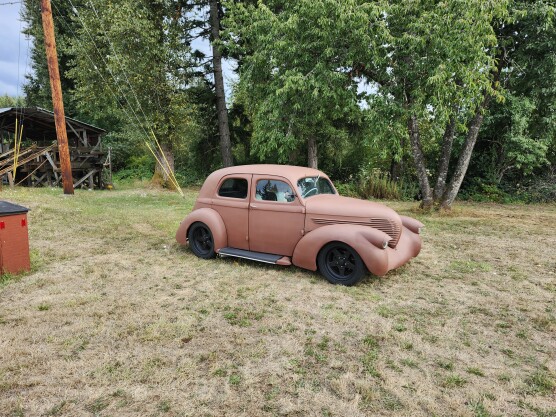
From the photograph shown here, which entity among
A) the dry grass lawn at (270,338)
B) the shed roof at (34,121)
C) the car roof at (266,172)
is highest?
the shed roof at (34,121)

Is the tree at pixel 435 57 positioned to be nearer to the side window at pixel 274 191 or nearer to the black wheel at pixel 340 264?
the side window at pixel 274 191

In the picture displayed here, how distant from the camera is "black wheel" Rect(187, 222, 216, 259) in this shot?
609cm

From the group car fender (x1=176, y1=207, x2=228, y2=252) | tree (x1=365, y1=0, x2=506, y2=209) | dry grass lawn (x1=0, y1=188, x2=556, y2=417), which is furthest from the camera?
tree (x1=365, y1=0, x2=506, y2=209)

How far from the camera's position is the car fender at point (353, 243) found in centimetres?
468

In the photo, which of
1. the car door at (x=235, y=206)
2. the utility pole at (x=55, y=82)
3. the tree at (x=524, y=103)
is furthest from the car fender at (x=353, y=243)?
the utility pole at (x=55, y=82)

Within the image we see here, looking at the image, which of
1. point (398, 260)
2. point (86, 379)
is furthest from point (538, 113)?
point (86, 379)

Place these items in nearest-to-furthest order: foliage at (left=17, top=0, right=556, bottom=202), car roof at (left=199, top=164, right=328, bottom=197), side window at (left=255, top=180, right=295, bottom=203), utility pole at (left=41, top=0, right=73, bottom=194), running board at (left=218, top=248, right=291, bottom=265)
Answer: running board at (left=218, top=248, right=291, bottom=265) < side window at (left=255, top=180, right=295, bottom=203) < car roof at (left=199, top=164, right=328, bottom=197) < foliage at (left=17, top=0, right=556, bottom=202) < utility pole at (left=41, top=0, right=73, bottom=194)

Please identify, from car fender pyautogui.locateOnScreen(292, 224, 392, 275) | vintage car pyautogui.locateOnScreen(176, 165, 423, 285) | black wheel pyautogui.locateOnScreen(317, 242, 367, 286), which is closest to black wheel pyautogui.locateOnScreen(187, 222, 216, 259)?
vintage car pyautogui.locateOnScreen(176, 165, 423, 285)

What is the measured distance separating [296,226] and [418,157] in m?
6.37

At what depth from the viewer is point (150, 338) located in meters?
3.41

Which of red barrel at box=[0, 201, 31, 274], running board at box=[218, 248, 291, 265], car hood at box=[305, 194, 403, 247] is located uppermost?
car hood at box=[305, 194, 403, 247]

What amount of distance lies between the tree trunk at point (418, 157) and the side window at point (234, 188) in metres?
5.77

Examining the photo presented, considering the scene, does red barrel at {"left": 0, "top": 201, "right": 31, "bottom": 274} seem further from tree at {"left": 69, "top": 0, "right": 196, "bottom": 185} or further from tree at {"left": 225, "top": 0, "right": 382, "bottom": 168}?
tree at {"left": 69, "top": 0, "right": 196, "bottom": 185}

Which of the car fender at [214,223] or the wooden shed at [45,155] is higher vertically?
the wooden shed at [45,155]
